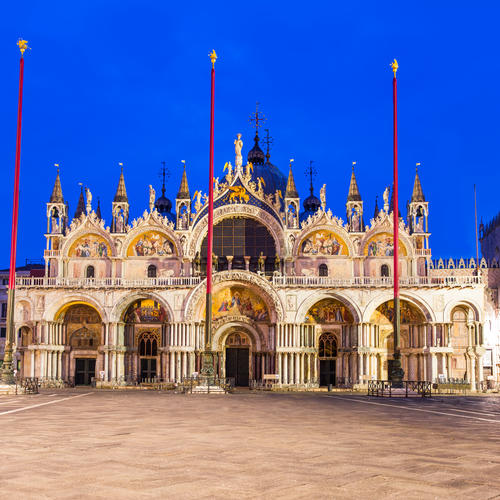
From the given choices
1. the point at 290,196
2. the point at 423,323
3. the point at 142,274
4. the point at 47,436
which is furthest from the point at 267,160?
the point at 47,436

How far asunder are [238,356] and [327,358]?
668 centimetres

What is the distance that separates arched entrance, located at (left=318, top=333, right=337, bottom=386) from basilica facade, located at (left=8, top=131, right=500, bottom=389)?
0.11 m

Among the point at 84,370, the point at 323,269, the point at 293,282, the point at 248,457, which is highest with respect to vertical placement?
the point at 323,269

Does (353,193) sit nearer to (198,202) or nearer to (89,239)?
(198,202)

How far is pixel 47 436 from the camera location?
14.4 meters

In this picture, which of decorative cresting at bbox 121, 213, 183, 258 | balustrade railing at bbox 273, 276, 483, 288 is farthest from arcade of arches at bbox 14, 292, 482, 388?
decorative cresting at bbox 121, 213, 183, 258

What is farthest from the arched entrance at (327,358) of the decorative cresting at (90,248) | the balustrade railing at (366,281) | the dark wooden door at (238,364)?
the decorative cresting at (90,248)

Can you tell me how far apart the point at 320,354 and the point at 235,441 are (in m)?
39.8

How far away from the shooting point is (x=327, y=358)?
52.8m

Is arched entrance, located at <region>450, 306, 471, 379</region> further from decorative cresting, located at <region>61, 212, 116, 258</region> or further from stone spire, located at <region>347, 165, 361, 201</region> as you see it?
decorative cresting, located at <region>61, 212, 116, 258</region>

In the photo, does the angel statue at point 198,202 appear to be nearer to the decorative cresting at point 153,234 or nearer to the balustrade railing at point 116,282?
the decorative cresting at point 153,234

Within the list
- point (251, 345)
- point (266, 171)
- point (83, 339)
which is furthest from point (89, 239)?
point (266, 171)

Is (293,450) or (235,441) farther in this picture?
(235,441)

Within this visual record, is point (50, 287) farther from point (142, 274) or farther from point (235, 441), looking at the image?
point (235, 441)
